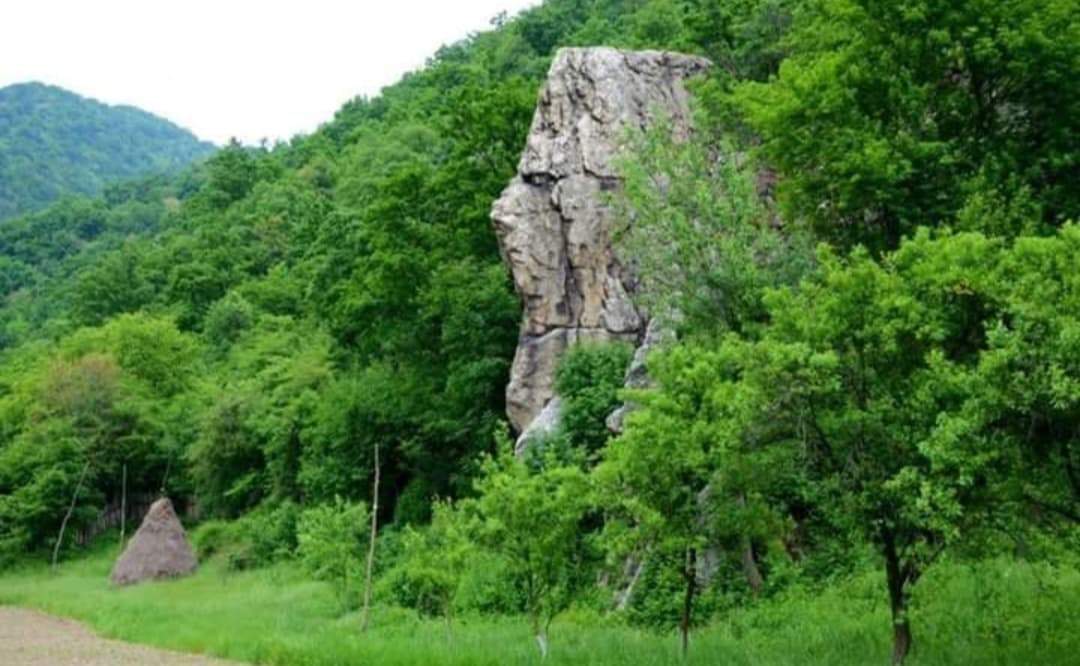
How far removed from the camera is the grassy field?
15.2 metres

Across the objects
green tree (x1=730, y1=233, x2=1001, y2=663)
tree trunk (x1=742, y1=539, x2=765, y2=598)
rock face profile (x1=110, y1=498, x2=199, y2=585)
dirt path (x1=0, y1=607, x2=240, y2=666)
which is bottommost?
dirt path (x1=0, y1=607, x2=240, y2=666)

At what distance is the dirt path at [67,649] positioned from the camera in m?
21.9

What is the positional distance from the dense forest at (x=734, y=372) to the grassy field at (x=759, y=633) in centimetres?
40

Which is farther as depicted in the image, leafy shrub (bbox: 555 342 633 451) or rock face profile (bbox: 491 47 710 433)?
rock face profile (bbox: 491 47 710 433)

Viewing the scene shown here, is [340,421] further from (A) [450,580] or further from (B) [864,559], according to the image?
(B) [864,559]

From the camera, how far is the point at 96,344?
62688mm

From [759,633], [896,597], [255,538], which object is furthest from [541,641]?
[255,538]

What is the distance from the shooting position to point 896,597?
1377 cm

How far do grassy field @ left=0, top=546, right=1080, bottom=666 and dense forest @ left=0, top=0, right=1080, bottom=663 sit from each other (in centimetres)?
40

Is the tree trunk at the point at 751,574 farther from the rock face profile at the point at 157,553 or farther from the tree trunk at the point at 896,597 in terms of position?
the rock face profile at the point at 157,553

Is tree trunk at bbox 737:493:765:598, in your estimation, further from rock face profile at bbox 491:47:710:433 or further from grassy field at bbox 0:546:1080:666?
rock face profile at bbox 491:47:710:433

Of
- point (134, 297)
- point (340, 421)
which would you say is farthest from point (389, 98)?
point (340, 421)

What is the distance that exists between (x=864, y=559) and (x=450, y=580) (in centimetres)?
785

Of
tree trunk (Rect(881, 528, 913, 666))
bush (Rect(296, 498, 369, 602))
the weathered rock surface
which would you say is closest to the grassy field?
tree trunk (Rect(881, 528, 913, 666))
